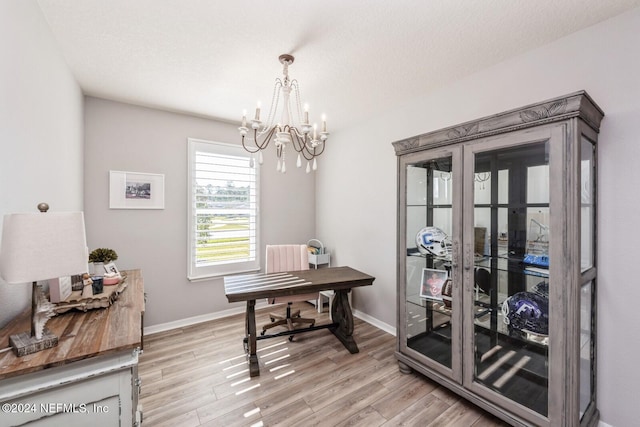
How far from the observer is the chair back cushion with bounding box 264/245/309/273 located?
3.26 meters

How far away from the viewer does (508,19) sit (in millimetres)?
1733

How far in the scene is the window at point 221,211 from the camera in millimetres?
3428

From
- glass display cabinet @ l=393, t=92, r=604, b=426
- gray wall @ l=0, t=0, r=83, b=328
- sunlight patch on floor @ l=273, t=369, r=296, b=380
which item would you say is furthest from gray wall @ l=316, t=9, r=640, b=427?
gray wall @ l=0, t=0, r=83, b=328

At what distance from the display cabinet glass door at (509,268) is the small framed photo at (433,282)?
30 centimetres

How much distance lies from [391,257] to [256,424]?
2.07 metres

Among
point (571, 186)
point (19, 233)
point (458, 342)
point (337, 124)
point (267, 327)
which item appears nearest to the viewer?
point (19, 233)

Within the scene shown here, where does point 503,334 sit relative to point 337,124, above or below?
below

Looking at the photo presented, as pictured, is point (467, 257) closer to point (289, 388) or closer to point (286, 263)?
point (289, 388)

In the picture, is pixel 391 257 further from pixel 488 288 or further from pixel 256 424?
pixel 256 424

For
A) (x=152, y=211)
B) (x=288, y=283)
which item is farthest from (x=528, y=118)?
(x=152, y=211)

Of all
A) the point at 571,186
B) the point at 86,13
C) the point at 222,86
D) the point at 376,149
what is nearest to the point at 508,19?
the point at 571,186

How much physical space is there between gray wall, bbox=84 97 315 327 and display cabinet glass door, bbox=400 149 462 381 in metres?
2.43

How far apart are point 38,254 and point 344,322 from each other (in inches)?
100

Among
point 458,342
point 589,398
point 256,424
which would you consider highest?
point 458,342
